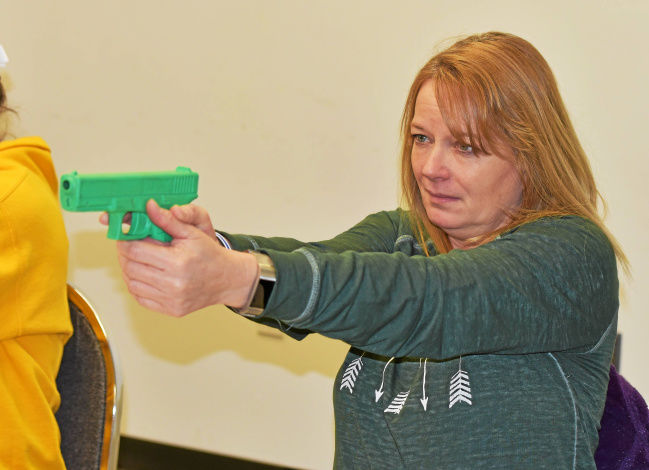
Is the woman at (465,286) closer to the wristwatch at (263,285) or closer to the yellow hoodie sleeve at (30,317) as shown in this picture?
the wristwatch at (263,285)

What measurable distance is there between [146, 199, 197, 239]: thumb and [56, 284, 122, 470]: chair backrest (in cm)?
56

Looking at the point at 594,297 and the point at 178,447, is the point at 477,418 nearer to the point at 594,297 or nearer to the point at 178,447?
the point at 594,297

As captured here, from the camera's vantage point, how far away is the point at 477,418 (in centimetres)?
105

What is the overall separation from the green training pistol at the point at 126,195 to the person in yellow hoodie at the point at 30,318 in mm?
556

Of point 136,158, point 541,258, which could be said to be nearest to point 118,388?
point 541,258

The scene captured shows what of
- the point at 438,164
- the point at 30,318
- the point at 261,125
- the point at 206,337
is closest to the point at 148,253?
the point at 438,164

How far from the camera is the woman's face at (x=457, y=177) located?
1104 mm

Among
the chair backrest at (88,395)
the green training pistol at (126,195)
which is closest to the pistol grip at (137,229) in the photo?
the green training pistol at (126,195)

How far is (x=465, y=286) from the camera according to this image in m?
0.88

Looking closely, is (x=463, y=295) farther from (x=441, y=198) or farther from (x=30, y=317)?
(x=30, y=317)

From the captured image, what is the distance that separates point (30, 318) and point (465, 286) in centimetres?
74

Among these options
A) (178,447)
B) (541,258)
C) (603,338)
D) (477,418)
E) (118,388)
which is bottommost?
(178,447)

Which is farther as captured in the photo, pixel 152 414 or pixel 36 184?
pixel 152 414

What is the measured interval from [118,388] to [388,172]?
46.1 inches
